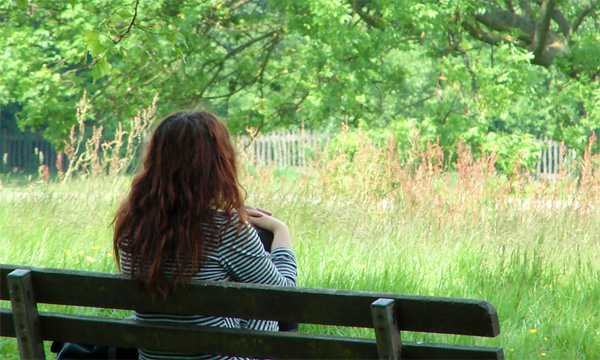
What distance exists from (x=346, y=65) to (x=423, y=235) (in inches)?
208

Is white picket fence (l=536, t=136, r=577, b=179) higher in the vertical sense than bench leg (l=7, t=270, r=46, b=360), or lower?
lower

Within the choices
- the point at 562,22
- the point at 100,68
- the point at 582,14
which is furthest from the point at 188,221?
the point at 562,22

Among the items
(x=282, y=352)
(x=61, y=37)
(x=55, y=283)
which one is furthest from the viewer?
(x=61, y=37)

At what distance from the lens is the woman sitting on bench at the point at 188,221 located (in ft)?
6.60

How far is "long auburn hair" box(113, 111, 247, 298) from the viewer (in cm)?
201

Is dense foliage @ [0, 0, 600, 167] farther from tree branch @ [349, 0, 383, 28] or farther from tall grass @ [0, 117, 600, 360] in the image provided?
tall grass @ [0, 117, 600, 360]

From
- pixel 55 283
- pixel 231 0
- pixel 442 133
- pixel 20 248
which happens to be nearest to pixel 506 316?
pixel 55 283

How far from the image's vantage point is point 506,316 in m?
3.85

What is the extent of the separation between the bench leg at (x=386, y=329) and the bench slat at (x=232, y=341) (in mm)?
42

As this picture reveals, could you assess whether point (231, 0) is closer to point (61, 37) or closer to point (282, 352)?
point (61, 37)

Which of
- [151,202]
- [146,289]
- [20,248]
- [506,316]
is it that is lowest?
[506,316]

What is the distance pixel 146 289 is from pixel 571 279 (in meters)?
3.18

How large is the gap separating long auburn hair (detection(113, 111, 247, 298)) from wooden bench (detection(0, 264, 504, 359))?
96 mm

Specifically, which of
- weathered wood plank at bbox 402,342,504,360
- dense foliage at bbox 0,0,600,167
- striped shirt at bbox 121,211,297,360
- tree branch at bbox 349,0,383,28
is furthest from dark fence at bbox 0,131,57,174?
weathered wood plank at bbox 402,342,504,360
